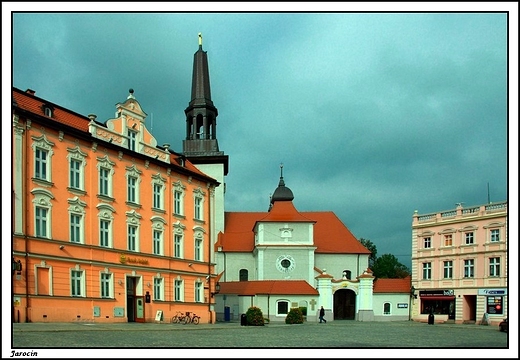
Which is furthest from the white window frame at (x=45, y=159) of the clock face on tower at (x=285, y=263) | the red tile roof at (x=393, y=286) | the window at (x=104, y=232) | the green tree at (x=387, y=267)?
the green tree at (x=387, y=267)

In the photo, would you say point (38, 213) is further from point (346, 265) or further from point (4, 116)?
point (346, 265)

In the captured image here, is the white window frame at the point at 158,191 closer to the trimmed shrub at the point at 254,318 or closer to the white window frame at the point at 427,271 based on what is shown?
the trimmed shrub at the point at 254,318

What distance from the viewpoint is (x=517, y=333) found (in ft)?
50.5

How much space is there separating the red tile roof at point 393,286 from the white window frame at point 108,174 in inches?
1326

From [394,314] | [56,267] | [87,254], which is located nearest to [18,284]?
[56,267]

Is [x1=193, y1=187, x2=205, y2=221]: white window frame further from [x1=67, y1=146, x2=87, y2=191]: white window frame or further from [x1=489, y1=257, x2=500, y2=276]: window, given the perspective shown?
[x1=489, y1=257, x2=500, y2=276]: window

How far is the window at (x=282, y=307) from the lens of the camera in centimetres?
5353

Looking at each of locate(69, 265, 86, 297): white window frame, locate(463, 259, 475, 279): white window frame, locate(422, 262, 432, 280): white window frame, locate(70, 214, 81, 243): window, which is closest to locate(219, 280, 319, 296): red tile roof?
locate(422, 262, 432, 280): white window frame

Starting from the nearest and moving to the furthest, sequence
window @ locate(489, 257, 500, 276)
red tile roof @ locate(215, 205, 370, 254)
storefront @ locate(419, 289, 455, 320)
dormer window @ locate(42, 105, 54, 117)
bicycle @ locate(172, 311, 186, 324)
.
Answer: dormer window @ locate(42, 105, 54, 117) < bicycle @ locate(172, 311, 186, 324) < window @ locate(489, 257, 500, 276) < storefront @ locate(419, 289, 455, 320) < red tile roof @ locate(215, 205, 370, 254)

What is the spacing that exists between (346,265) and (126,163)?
3623cm

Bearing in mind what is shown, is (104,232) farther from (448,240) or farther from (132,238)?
(448,240)

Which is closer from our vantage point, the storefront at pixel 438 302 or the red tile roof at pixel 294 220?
the storefront at pixel 438 302

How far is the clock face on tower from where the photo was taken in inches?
2302

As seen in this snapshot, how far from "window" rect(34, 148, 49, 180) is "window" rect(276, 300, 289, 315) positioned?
3147cm
